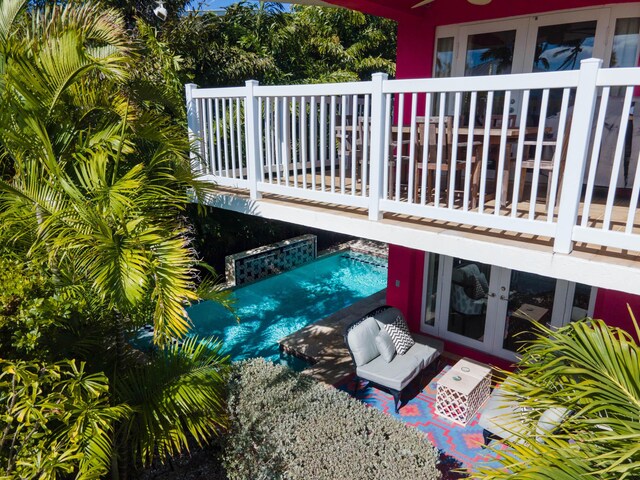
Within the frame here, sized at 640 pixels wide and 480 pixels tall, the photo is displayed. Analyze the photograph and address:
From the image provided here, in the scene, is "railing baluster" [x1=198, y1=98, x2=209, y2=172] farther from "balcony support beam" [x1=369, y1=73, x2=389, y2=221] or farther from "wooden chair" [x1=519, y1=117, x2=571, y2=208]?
"wooden chair" [x1=519, y1=117, x2=571, y2=208]

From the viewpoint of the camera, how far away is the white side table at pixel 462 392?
5.86m

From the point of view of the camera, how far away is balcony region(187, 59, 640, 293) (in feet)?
11.3

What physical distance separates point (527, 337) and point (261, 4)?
10912 mm

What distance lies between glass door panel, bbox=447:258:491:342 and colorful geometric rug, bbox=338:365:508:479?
716mm

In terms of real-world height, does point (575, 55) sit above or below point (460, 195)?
above

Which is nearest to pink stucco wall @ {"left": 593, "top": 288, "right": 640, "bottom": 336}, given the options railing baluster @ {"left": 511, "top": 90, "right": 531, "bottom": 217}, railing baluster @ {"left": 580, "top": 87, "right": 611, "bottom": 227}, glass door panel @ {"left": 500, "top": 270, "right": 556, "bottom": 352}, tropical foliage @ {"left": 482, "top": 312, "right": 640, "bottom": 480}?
glass door panel @ {"left": 500, "top": 270, "right": 556, "bottom": 352}

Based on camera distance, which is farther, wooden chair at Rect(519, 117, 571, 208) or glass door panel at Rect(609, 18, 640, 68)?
glass door panel at Rect(609, 18, 640, 68)

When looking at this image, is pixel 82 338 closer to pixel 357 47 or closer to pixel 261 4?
pixel 261 4

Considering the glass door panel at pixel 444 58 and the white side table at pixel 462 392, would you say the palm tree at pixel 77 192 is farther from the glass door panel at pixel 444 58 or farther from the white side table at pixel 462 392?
the glass door panel at pixel 444 58

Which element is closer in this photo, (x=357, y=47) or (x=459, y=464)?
(x=459, y=464)

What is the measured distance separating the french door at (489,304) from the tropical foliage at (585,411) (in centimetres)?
325

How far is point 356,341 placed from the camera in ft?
21.0

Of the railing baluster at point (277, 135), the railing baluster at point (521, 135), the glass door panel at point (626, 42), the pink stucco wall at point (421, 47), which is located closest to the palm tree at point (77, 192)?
the railing baluster at point (277, 135)

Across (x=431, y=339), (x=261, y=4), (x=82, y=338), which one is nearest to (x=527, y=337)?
(x=431, y=339)
